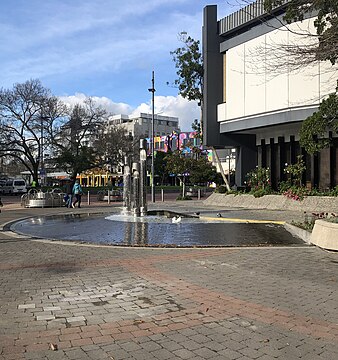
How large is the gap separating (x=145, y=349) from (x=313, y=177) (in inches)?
924

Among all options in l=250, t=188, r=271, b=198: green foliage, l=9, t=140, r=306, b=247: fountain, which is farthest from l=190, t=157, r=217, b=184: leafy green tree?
l=9, t=140, r=306, b=247: fountain

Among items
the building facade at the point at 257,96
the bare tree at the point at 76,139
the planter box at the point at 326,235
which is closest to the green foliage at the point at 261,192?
the building facade at the point at 257,96

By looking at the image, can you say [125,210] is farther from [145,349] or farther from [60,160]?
[60,160]

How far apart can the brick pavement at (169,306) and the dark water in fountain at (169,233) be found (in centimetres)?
189

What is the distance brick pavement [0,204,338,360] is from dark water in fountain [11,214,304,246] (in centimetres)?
189

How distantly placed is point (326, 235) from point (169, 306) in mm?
5534

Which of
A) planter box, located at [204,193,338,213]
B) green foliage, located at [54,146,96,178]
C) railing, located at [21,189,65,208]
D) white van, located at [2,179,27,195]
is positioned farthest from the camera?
white van, located at [2,179,27,195]

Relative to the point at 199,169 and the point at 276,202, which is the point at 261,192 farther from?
the point at 199,169

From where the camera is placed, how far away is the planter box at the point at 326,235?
9.41 meters

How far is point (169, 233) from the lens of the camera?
1284 cm

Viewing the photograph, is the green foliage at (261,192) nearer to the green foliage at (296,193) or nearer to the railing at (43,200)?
the green foliage at (296,193)

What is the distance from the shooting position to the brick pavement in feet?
13.7

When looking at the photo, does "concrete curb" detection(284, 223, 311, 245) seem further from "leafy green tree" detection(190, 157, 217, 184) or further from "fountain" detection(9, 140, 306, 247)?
"leafy green tree" detection(190, 157, 217, 184)

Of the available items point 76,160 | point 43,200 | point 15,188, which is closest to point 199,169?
point 43,200
